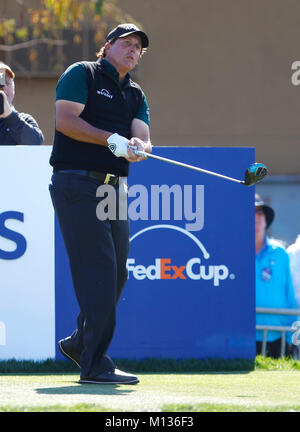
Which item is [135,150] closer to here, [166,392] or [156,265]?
[166,392]

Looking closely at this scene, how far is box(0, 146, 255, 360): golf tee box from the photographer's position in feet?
Answer: 21.2

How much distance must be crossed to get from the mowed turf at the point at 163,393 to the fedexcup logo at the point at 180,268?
71cm

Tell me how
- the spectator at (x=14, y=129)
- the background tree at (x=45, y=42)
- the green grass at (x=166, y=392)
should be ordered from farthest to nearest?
the background tree at (x=45, y=42) → the spectator at (x=14, y=129) → the green grass at (x=166, y=392)

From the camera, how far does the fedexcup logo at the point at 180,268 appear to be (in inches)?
257

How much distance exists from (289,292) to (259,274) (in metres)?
0.28

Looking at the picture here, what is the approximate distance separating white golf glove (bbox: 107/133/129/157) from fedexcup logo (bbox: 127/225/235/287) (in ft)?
5.58

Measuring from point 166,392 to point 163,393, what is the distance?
92 millimetres

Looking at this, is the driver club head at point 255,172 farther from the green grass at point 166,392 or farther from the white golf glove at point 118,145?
the green grass at point 166,392

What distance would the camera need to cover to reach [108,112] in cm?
514

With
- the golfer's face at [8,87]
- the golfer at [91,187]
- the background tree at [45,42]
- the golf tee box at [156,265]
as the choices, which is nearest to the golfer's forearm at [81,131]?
the golfer at [91,187]

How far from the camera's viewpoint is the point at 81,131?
4898 millimetres

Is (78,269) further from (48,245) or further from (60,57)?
(60,57)
